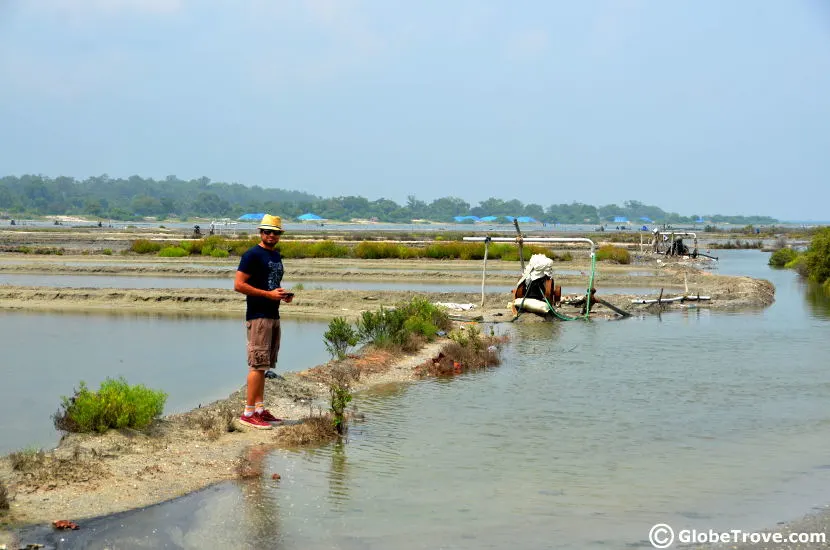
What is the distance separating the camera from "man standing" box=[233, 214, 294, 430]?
8312 mm

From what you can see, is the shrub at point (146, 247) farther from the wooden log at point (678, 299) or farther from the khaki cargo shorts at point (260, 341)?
the khaki cargo shorts at point (260, 341)

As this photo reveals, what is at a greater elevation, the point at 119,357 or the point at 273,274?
the point at 273,274

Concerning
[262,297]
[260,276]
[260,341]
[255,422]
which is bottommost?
[255,422]

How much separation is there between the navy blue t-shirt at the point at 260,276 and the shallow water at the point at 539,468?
4.36 feet

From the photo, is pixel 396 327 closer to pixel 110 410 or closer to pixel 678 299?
pixel 110 410

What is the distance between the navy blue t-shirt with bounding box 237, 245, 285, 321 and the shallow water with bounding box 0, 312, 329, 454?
233 cm

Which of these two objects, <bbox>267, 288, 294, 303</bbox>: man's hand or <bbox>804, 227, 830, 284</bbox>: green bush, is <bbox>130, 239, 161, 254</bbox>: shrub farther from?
<bbox>267, 288, 294, 303</bbox>: man's hand

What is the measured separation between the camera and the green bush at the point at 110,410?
26.4ft

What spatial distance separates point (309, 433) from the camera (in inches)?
335

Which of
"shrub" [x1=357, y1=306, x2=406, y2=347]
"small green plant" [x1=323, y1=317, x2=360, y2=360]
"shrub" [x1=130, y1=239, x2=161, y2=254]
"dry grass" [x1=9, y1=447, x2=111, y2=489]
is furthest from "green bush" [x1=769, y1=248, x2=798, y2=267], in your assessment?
"dry grass" [x1=9, y1=447, x2=111, y2=489]

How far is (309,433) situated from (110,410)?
5.72 feet

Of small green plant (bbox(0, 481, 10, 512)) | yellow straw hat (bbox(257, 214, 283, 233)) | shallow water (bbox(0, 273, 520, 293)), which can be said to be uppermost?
yellow straw hat (bbox(257, 214, 283, 233))

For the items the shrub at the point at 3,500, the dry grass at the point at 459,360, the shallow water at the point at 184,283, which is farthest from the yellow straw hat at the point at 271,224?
the shallow water at the point at 184,283

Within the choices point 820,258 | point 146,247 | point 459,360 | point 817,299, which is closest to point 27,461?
point 459,360
